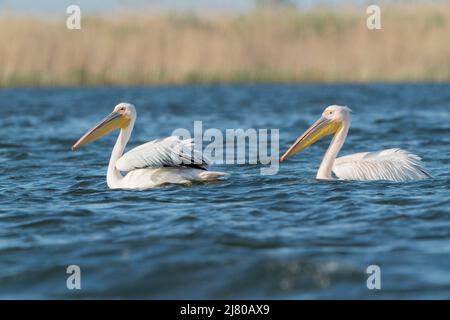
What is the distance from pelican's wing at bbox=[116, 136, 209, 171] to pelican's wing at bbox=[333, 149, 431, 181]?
113cm

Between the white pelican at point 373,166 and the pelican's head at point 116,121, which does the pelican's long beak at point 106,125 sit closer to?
the pelican's head at point 116,121

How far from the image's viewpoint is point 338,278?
4559 mm

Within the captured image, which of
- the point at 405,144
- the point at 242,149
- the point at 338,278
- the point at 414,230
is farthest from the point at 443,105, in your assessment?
the point at 338,278

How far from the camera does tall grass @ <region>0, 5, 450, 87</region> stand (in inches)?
848

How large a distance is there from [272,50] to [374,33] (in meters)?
2.63

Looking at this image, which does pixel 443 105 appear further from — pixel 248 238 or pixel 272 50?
pixel 248 238

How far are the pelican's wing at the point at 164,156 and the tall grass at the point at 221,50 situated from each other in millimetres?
14066

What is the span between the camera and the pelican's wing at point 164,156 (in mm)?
7129
